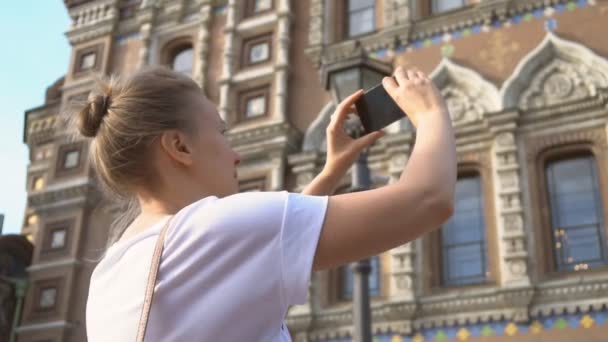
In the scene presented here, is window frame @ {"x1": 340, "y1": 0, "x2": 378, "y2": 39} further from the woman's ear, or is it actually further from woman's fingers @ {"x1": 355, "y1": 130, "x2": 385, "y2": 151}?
the woman's ear

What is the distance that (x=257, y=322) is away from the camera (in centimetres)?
141

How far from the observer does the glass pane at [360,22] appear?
1392 centimetres

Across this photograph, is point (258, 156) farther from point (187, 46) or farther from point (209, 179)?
point (209, 179)

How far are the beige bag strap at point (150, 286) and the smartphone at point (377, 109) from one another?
0.64 metres

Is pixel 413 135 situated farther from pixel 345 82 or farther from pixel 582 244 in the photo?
pixel 345 82

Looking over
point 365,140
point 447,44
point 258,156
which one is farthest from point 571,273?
point 365,140

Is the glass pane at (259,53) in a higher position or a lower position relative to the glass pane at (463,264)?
higher

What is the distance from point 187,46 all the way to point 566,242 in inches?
345

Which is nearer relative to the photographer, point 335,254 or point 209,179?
point 335,254

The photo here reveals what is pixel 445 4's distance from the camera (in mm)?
13289

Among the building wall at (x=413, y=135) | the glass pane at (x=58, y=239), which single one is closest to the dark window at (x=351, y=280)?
the building wall at (x=413, y=135)

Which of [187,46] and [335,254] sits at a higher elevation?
[187,46]

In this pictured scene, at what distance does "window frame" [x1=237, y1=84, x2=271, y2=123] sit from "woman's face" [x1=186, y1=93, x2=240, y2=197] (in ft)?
39.5

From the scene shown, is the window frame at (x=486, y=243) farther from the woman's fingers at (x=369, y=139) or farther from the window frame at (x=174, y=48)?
the woman's fingers at (x=369, y=139)
